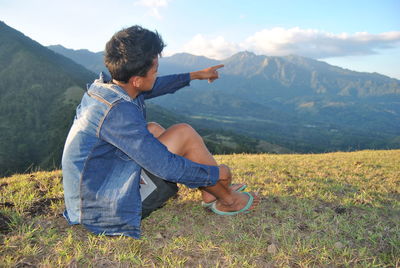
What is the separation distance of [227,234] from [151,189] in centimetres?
131

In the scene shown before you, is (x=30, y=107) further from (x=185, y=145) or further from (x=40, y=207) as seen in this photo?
(x=185, y=145)

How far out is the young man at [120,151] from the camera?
122 inches

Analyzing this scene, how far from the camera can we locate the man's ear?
3.48 m

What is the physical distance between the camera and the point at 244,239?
403 centimetres

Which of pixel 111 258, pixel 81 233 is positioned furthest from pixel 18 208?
pixel 111 258

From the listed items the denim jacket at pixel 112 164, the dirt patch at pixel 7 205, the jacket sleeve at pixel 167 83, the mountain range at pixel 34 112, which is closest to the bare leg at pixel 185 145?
the denim jacket at pixel 112 164

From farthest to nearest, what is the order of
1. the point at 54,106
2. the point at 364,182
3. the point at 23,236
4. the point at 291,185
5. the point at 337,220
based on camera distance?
the point at 54,106
the point at 364,182
the point at 291,185
the point at 337,220
the point at 23,236

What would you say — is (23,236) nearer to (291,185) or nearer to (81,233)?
(81,233)

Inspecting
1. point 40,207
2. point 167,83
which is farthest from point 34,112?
point 167,83

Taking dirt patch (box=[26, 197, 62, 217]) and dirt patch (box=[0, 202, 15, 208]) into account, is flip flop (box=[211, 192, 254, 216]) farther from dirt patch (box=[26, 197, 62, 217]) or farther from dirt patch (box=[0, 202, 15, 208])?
dirt patch (box=[0, 202, 15, 208])

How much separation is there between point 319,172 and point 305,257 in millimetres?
5135

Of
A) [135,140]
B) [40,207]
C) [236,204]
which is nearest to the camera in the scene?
[135,140]

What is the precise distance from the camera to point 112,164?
3537 mm

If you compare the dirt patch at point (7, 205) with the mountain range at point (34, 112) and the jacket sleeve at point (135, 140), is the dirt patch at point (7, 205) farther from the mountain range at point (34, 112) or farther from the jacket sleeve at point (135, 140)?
the mountain range at point (34, 112)
